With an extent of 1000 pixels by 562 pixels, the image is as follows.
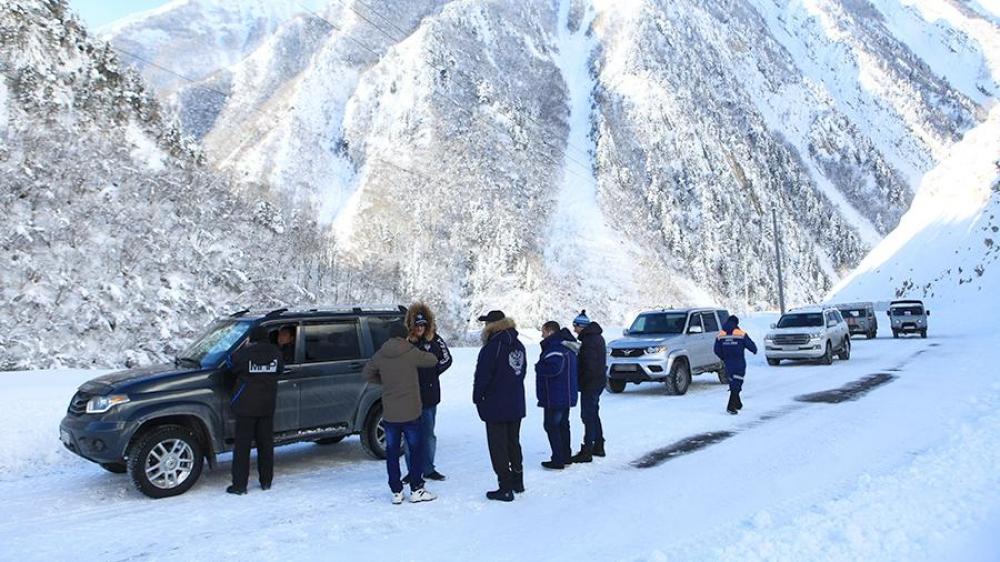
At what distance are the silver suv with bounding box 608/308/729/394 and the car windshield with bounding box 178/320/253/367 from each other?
30.1ft

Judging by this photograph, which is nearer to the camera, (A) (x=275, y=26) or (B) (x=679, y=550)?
(B) (x=679, y=550)

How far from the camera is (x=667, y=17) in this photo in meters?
90.9

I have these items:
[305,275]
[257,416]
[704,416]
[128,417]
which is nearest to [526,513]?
[257,416]

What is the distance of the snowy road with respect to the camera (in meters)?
5.32

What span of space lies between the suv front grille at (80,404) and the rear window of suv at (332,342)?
2.35 metres

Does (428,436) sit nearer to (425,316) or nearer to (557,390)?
(425,316)

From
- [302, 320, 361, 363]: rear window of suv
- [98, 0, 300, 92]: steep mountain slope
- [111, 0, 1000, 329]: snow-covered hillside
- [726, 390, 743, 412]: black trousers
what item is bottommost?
[726, 390, 743, 412]: black trousers

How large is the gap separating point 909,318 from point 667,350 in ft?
82.7

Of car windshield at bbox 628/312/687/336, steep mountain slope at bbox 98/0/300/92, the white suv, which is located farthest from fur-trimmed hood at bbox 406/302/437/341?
steep mountain slope at bbox 98/0/300/92

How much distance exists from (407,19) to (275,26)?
25.4 meters

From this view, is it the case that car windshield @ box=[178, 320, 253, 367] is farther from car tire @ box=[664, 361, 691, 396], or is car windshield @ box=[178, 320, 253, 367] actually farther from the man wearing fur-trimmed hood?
car tire @ box=[664, 361, 691, 396]

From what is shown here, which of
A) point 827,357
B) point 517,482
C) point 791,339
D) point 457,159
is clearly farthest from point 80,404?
point 457,159

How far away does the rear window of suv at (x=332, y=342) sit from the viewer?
841 cm

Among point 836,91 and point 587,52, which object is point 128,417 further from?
point 836,91
